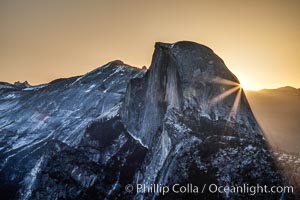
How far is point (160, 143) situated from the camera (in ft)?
178

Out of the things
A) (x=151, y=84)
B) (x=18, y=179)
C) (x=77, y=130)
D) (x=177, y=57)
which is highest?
(x=177, y=57)

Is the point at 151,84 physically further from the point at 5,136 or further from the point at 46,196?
the point at 5,136

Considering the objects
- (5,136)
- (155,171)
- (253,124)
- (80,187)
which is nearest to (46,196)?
(80,187)

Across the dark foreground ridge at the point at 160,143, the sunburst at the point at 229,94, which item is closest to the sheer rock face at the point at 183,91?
the dark foreground ridge at the point at 160,143

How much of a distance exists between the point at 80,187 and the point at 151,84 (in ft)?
75.4

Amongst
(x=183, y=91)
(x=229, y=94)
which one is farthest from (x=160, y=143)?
(x=229, y=94)

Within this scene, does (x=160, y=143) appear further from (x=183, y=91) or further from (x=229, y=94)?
(x=229, y=94)

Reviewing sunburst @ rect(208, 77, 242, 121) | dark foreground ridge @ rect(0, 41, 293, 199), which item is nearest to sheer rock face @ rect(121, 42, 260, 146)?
dark foreground ridge @ rect(0, 41, 293, 199)

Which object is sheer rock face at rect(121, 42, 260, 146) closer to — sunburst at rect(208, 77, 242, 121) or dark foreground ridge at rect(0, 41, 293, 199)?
dark foreground ridge at rect(0, 41, 293, 199)

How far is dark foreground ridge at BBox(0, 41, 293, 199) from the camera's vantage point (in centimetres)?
4156

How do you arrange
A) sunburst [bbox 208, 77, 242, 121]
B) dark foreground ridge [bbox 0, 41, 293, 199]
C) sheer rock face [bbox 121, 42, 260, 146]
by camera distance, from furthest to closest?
sunburst [bbox 208, 77, 242, 121] < sheer rock face [bbox 121, 42, 260, 146] < dark foreground ridge [bbox 0, 41, 293, 199]

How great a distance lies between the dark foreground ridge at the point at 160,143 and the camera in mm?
41562

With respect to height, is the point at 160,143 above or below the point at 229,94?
below

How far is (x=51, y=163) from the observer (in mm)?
69750
